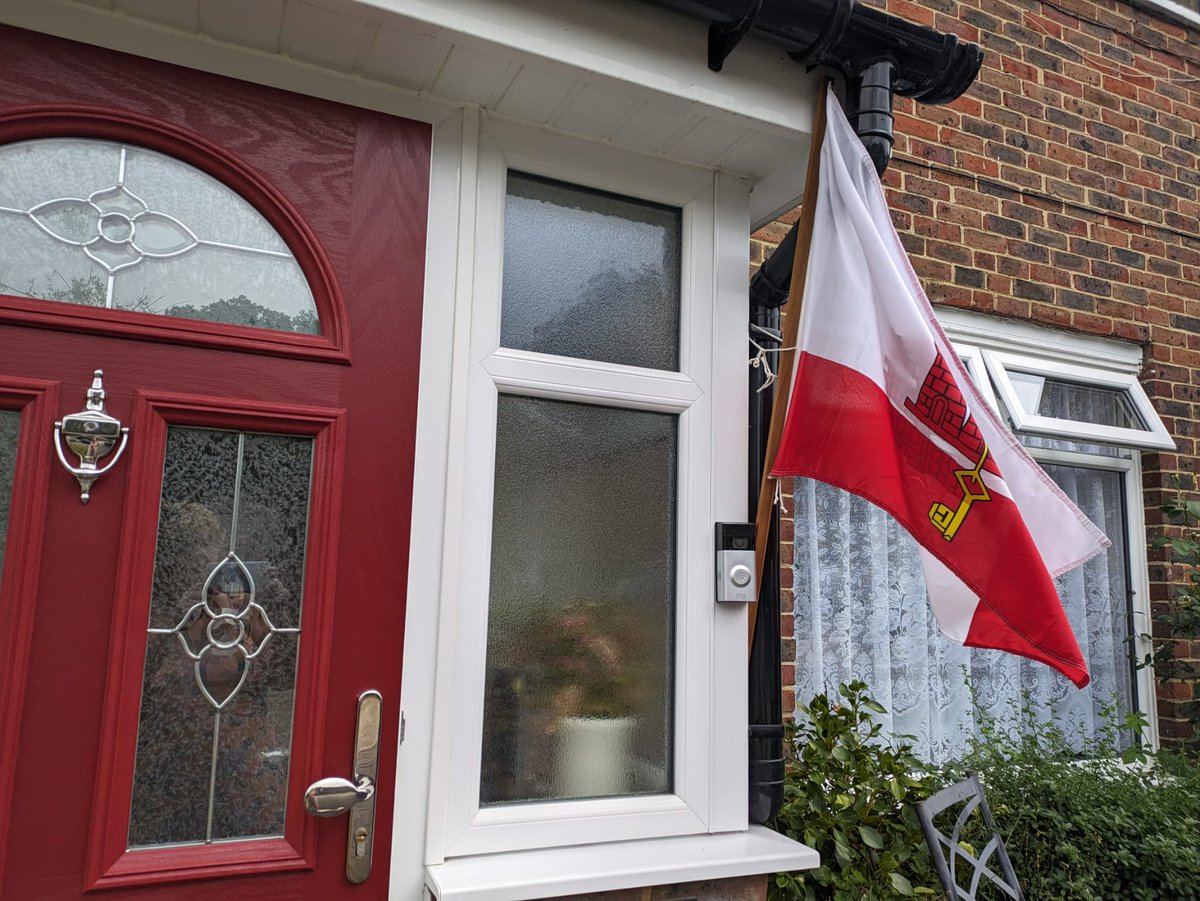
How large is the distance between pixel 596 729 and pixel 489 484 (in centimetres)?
61

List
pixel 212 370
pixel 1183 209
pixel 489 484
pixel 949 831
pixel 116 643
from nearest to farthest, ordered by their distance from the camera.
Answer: pixel 116 643 → pixel 212 370 → pixel 489 484 → pixel 949 831 → pixel 1183 209

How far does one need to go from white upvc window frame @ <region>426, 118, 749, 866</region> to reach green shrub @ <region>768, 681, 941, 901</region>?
1.51 ft

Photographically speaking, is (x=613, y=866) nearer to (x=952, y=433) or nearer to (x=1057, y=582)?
(x=952, y=433)

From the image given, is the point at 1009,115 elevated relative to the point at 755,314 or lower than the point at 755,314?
elevated

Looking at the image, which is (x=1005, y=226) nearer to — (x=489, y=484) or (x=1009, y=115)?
(x=1009, y=115)

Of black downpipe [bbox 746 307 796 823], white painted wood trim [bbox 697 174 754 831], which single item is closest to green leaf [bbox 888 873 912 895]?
black downpipe [bbox 746 307 796 823]

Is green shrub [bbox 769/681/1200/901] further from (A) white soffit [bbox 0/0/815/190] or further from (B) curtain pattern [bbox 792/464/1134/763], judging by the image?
(A) white soffit [bbox 0/0/815/190]

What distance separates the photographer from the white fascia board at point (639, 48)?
1732 millimetres

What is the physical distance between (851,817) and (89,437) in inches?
84.0

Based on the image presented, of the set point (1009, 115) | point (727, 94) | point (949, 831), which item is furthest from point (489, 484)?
point (1009, 115)

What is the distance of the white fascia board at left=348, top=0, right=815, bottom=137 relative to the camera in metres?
1.73

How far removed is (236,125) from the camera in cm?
181

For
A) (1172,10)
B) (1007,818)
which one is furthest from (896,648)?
(1172,10)

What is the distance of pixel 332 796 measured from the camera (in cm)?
169
